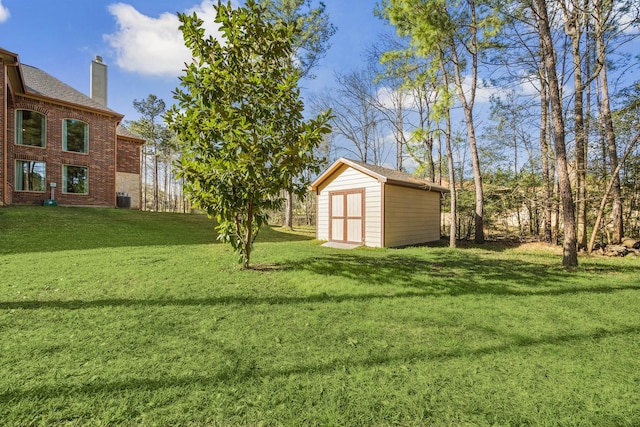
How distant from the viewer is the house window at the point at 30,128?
12891mm

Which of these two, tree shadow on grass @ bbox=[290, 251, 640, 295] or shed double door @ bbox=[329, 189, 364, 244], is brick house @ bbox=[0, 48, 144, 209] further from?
tree shadow on grass @ bbox=[290, 251, 640, 295]

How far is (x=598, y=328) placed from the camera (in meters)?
3.06

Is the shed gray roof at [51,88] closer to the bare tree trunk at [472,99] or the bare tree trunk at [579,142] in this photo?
the bare tree trunk at [472,99]

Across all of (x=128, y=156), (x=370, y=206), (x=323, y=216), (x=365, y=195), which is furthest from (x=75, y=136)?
(x=370, y=206)

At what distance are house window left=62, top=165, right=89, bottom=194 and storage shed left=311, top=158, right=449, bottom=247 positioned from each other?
12.7 m

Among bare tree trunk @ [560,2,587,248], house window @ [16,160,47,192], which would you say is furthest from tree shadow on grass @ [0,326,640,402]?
house window @ [16,160,47,192]

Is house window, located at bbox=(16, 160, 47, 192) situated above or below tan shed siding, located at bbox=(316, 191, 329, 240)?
above

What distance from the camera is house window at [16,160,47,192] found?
1282 centimetres

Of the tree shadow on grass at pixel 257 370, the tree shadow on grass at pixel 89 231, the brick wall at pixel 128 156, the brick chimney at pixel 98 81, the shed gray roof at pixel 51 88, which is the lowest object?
the tree shadow on grass at pixel 257 370

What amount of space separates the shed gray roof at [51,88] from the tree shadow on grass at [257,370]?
1731 centimetres

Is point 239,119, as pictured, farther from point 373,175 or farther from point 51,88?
point 51,88

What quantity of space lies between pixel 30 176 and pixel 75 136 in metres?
Answer: 2.82

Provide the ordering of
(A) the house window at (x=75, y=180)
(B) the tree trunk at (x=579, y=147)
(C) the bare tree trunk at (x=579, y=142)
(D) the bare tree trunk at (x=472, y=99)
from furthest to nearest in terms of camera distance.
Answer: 1. (A) the house window at (x=75, y=180)
2. (D) the bare tree trunk at (x=472, y=99)
3. (B) the tree trunk at (x=579, y=147)
4. (C) the bare tree trunk at (x=579, y=142)

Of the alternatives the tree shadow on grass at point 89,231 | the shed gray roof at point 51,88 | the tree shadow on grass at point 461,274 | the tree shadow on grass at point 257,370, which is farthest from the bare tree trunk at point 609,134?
the shed gray roof at point 51,88
